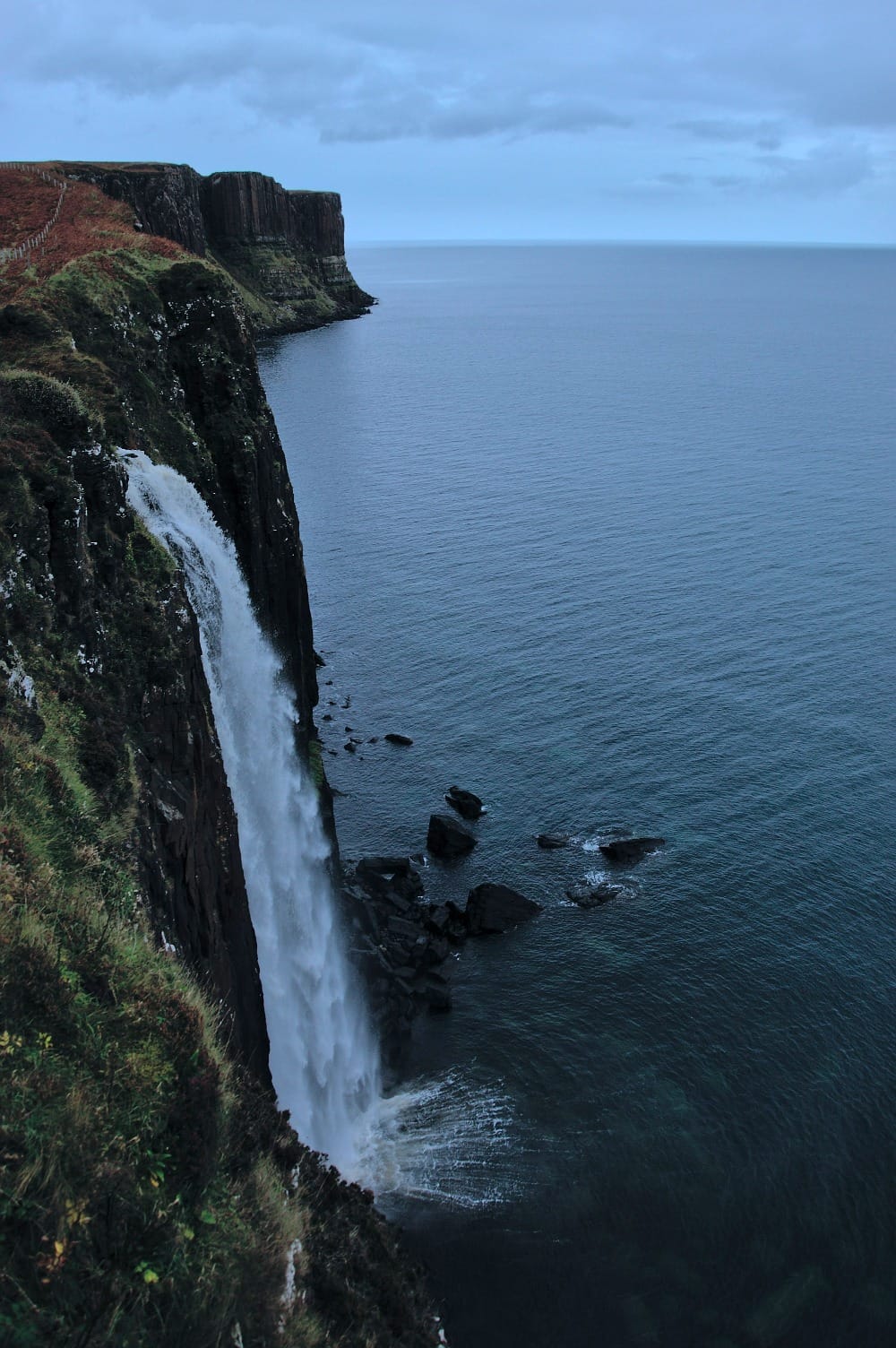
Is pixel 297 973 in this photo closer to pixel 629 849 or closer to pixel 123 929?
pixel 629 849

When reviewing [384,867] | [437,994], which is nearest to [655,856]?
[384,867]

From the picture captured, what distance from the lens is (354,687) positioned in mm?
74125

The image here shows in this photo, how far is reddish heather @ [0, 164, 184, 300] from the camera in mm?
42438

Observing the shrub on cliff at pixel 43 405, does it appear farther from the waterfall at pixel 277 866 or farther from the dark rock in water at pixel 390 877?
the dark rock in water at pixel 390 877

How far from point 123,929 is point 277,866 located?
2232cm

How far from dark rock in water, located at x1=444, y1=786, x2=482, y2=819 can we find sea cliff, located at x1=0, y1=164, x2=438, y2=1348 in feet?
74.7

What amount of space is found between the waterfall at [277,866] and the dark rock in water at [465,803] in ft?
42.3

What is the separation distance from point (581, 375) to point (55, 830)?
18241cm

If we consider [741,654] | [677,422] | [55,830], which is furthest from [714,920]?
[677,422]

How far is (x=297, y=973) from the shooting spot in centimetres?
3941

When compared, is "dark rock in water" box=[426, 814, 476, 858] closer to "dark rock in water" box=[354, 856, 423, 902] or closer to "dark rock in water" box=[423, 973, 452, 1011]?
"dark rock in water" box=[354, 856, 423, 902]

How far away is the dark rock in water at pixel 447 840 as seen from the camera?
55.7 metres

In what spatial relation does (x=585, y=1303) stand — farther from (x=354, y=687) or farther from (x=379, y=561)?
(x=379, y=561)

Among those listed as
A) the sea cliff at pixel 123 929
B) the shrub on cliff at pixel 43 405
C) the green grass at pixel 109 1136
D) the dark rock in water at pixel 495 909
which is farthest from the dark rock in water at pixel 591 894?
the shrub on cliff at pixel 43 405
